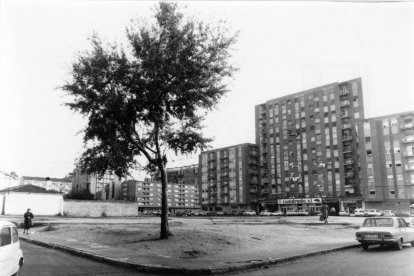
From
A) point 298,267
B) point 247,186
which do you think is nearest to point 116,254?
point 298,267

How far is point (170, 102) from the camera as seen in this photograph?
1852cm

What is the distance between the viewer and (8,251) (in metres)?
8.53

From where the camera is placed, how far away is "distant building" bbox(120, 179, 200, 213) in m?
154

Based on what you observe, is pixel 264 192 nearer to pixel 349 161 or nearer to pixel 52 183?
pixel 349 161

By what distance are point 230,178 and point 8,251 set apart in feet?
340

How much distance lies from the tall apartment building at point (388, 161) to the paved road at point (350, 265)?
64.9 m

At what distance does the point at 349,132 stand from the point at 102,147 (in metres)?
75.7

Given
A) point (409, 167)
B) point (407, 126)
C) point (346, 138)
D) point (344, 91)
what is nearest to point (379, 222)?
point (409, 167)

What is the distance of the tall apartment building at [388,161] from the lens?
234ft

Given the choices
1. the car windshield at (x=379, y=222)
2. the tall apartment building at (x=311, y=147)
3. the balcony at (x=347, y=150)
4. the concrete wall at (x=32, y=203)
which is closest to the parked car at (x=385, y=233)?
the car windshield at (x=379, y=222)

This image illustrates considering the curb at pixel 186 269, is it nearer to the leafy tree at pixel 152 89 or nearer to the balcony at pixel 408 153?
the leafy tree at pixel 152 89

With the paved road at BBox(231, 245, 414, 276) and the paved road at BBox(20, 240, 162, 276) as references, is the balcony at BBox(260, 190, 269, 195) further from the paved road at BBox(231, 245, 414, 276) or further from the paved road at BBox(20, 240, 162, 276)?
the paved road at BBox(20, 240, 162, 276)

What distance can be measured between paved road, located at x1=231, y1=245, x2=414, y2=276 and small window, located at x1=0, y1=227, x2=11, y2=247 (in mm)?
6162

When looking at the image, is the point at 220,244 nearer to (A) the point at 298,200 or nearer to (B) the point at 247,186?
(A) the point at 298,200
